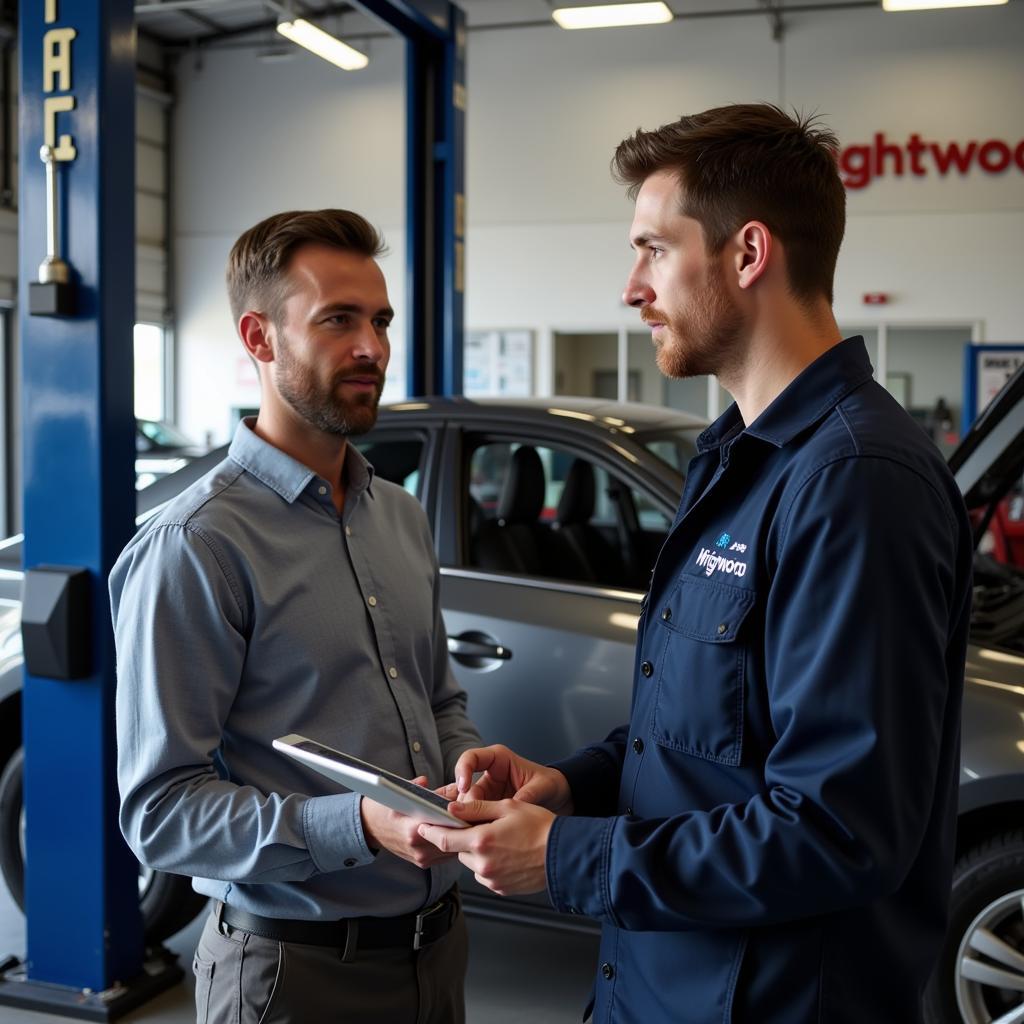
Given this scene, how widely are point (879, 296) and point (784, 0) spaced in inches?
133

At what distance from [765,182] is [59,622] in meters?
2.35

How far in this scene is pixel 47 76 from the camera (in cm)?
317

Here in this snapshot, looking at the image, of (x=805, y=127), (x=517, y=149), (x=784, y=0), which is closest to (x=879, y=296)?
(x=784, y=0)

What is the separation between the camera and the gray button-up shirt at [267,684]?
1699mm

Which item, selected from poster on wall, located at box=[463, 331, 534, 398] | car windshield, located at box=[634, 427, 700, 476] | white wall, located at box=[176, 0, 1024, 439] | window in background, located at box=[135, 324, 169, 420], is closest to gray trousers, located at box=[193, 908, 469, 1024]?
car windshield, located at box=[634, 427, 700, 476]

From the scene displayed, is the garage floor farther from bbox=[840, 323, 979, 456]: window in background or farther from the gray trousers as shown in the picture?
bbox=[840, 323, 979, 456]: window in background

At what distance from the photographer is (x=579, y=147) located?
14.5 meters

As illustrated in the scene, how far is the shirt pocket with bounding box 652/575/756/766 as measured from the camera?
1.34m

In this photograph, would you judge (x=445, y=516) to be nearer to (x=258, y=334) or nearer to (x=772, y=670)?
(x=258, y=334)

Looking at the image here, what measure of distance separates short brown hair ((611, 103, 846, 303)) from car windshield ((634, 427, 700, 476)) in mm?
2060

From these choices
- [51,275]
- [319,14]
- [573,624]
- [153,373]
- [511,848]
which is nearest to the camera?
[511,848]

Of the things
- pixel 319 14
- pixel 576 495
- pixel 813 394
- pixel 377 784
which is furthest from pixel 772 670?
pixel 319 14

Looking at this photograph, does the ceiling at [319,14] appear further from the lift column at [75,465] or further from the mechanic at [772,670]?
the mechanic at [772,670]

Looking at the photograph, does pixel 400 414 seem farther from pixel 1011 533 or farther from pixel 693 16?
pixel 693 16
